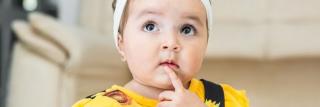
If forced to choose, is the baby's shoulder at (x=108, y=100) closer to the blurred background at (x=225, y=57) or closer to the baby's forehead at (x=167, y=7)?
the baby's forehead at (x=167, y=7)

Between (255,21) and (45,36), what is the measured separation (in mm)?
743

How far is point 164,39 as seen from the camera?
0.92m

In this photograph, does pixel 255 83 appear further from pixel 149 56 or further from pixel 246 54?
pixel 149 56

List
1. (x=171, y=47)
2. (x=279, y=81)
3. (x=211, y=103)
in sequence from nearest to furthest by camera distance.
Answer: (x=171, y=47) < (x=211, y=103) < (x=279, y=81)

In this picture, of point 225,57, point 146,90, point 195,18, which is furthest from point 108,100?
point 225,57

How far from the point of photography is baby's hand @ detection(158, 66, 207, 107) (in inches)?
35.9

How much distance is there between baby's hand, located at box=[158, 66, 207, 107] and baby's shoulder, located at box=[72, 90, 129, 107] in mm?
67

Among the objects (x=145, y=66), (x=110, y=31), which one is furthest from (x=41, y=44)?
(x=145, y=66)

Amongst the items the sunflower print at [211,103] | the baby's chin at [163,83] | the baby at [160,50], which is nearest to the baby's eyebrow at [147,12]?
the baby at [160,50]

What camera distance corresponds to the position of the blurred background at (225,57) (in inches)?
75.6

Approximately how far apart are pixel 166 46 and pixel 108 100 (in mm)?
130

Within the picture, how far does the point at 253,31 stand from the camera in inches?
84.7

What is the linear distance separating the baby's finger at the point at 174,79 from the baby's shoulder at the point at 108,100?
92 millimetres

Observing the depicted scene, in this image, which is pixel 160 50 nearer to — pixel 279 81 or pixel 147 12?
pixel 147 12
